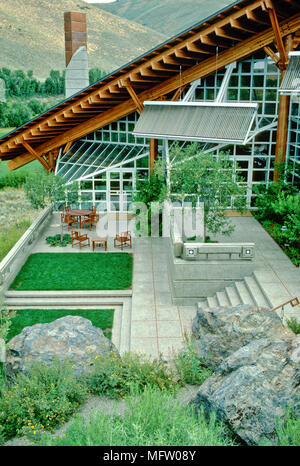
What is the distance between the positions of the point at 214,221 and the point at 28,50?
310 feet

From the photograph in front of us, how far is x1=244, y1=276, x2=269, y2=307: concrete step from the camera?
12755 millimetres

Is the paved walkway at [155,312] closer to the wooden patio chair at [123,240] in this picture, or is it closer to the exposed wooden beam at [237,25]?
the wooden patio chair at [123,240]

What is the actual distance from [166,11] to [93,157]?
15693 centimetres

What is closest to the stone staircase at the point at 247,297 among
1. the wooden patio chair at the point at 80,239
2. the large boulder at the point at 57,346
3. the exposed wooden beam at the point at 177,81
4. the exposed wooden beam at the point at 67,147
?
the large boulder at the point at 57,346

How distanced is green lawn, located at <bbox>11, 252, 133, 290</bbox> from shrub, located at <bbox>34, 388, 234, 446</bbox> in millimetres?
8268

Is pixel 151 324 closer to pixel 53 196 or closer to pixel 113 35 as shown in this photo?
pixel 53 196

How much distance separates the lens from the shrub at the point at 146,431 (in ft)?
20.4

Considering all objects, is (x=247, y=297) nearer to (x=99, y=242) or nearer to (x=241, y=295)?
(x=241, y=295)

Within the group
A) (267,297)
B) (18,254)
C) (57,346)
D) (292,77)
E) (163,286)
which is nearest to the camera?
(57,346)

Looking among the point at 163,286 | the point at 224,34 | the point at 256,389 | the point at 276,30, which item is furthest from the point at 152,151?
the point at 256,389

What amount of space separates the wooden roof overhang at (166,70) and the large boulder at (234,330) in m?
10.7

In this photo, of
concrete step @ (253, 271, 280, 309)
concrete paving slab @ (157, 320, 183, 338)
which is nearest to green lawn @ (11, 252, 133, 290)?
concrete paving slab @ (157, 320, 183, 338)

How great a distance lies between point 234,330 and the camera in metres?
9.71

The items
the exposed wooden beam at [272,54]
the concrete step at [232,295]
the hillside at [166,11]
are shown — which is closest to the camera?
the concrete step at [232,295]
